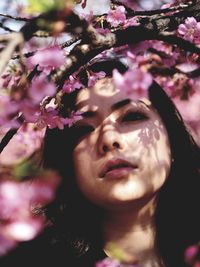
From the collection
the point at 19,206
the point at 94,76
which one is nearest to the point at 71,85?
the point at 94,76

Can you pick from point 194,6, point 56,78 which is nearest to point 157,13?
point 194,6

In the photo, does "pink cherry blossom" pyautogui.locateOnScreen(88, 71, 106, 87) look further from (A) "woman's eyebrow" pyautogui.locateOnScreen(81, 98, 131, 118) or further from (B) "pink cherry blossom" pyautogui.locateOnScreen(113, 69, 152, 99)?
(B) "pink cherry blossom" pyautogui.locateOnScreen(113, 69, 152, 99)

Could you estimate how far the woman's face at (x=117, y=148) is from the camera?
1.67m

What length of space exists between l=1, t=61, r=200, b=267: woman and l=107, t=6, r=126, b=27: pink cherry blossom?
26cm

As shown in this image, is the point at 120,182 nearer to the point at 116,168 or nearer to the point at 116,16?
the point at 116,168

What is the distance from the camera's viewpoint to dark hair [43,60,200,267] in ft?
6.50

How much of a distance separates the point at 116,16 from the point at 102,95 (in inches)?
25.0

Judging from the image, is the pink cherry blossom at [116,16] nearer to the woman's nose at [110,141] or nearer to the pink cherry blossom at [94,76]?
the pink cherry blossom at [94,76]

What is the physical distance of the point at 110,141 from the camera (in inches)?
65.7

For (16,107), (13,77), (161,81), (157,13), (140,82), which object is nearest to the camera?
(16,107)

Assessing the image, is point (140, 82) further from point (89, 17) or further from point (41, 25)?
point (89, 17)

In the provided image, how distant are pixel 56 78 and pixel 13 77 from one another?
22.9 inches

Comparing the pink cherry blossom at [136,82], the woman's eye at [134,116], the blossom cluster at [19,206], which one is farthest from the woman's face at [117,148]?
the blossom cluster at [19,206]

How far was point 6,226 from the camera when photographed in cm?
87
